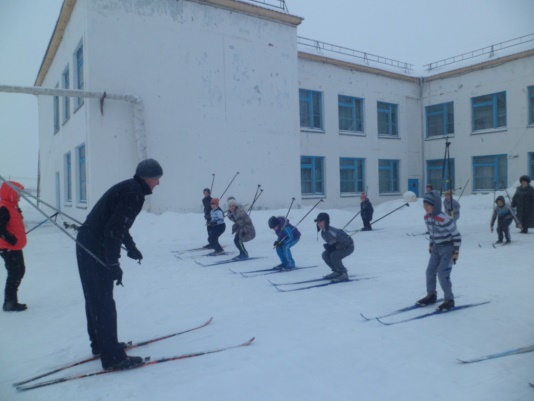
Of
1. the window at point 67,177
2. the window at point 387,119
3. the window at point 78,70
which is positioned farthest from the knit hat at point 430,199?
the window at point 387,119

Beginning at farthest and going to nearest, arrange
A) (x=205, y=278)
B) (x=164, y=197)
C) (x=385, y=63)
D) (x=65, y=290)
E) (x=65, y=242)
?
1. (x=385, y=63)
2. (x=164, y=197)
3. (x=65, y=242)
4. (x=205, y=278)
5. (x=65, y=290)

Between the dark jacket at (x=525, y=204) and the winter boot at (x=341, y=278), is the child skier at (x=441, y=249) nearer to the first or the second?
the winter boot at (x=341, y=278)

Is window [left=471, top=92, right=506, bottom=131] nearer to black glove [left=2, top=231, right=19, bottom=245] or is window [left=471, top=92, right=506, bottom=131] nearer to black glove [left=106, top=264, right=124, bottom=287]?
black glove [left=2, top=231, right=19, bottom=245]

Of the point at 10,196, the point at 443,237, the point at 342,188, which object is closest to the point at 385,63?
the point at 342,188

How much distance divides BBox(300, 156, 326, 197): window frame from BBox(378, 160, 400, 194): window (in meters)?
4.55

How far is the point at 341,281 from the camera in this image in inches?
295

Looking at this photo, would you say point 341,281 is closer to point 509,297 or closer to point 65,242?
point 509,297

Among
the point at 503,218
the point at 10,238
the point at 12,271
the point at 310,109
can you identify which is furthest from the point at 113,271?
the point at 310,109

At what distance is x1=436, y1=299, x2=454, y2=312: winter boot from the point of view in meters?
5.51

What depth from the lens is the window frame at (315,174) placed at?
22422 millimetres

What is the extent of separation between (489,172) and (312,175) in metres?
10.5

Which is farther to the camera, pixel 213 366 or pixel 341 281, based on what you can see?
pixel 341 281

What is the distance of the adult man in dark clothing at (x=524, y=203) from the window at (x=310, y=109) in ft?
38.9

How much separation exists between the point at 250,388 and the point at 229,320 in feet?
6.41
